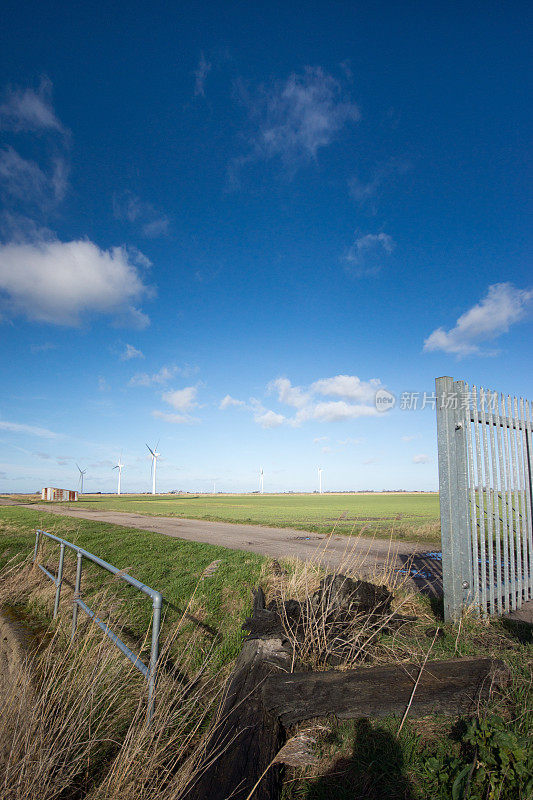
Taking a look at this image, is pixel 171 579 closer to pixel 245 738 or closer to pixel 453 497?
pixel 453 497

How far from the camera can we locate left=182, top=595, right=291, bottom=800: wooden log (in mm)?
2762

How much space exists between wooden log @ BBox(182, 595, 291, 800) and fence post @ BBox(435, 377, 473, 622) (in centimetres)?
272

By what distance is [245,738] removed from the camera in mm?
3074

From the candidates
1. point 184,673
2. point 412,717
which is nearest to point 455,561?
point 412,717

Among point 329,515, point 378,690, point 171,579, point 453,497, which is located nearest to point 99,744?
point 378,690

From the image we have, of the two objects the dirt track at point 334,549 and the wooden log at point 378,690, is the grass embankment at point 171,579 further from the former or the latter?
the wooden log at point 378,690

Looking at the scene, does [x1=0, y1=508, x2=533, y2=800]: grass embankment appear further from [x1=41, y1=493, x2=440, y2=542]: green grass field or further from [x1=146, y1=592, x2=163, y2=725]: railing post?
[x1=41, y1=493, x2=440, y2=542]: green grass field

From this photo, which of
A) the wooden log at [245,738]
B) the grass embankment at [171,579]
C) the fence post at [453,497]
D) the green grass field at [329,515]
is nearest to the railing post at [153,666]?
the wooden log at [245,738]

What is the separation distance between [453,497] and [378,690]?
2952mm

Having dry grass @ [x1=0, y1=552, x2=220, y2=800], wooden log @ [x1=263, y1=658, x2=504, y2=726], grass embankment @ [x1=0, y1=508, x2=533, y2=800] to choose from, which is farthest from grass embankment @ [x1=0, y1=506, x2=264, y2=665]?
wooden log @ [x1=263, y1=658, x2=504, y2=726]

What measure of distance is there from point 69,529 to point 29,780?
46.5 ft

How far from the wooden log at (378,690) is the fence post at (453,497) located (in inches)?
76.1

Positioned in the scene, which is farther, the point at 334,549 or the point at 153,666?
the point at 334,549

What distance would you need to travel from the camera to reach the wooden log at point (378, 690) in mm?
3416
